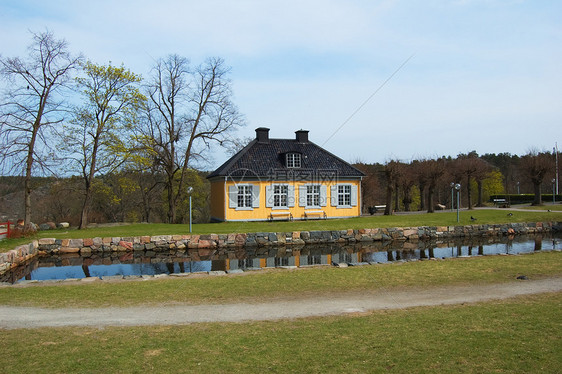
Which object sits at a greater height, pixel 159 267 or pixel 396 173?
pixel 396 173

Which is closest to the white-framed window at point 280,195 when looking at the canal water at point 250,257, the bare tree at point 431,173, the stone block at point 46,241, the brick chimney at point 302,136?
the brick chimney at point 302,136

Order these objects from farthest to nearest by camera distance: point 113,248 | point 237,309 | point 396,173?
point 396,173, point 113,248, point 237,309

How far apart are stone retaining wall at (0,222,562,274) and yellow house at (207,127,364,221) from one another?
5.75 metres

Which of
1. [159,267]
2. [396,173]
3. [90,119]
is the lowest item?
[159,267]

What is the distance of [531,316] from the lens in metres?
6.07

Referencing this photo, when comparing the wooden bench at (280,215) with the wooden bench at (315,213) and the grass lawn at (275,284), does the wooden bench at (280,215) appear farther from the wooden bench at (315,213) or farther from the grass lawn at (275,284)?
the grass lawn at (275,284)

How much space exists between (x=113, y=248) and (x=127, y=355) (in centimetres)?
1364

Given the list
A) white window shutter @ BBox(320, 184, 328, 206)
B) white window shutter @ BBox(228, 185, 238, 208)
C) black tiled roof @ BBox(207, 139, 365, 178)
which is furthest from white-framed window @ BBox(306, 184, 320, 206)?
white window shutter @ BBox(228, 185, 238, 208)

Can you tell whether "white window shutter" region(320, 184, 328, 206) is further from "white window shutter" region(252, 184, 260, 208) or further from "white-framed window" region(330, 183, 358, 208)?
"white window shutter" region(252, 184, 260, 208)

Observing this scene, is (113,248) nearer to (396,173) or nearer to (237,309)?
(237,309)

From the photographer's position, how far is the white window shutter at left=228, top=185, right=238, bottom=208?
24078mm

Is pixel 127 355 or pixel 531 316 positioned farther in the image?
pixel 531 316

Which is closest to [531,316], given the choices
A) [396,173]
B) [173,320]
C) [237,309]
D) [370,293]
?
[370,293]

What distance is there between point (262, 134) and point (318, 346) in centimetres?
2255
